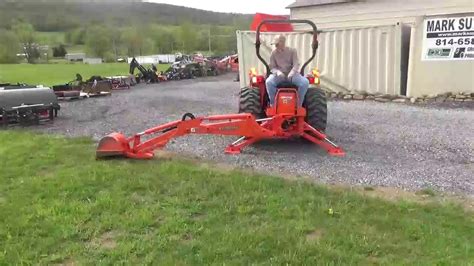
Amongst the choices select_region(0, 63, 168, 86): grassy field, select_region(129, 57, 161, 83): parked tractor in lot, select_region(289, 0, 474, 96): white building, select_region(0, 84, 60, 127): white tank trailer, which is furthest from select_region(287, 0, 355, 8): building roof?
select_region(0, 84, 60, 127): white tank trailer

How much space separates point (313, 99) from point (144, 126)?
364 cm

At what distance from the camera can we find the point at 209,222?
4.64 m

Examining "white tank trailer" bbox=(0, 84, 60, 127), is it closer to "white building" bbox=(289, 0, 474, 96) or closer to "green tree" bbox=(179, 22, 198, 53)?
"white building" bbox=(289, 0, 474, 96)

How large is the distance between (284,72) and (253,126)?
130 centimetres

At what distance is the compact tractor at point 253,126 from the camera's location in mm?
7125

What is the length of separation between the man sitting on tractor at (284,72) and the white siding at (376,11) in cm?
1040

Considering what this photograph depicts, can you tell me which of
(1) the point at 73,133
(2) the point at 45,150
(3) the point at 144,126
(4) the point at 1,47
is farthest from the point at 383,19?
(4) the point at 1,47

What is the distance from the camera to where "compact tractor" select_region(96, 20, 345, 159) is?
712 cm

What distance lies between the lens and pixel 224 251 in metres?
4.01

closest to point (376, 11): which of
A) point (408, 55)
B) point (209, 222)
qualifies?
point (408, 55)

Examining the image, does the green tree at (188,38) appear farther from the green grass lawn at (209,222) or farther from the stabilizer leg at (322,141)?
the green grass lawn at (209,222)

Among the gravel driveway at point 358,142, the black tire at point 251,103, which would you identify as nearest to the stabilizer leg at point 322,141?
the gravel driveway at point 358,142

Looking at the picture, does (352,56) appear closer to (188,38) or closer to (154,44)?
(154,44)

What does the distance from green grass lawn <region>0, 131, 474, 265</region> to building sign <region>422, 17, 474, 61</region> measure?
366 inches
